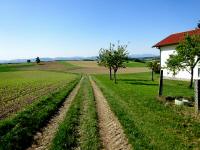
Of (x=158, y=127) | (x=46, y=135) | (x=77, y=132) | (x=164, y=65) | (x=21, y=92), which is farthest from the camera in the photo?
(x=164, y=65)

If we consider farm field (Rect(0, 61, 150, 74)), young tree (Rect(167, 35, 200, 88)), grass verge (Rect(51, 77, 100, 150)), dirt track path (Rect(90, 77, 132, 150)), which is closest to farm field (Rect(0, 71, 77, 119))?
grass verge (Rect(51, 77, 100, 150))

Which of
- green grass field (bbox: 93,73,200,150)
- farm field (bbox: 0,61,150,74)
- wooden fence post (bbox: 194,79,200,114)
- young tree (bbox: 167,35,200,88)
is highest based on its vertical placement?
young tree (bbox: 167,35,200,88)

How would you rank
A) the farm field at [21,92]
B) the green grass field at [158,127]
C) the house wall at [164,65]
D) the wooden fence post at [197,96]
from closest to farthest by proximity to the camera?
the green grass field at [158,127]
the wooden fence post at [197,96]
the farm field at [21,92]
the house wall at [164,65]

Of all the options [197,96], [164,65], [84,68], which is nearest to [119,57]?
[164,65]

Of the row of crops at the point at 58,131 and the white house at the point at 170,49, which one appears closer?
the row of crops at the point at 58,131

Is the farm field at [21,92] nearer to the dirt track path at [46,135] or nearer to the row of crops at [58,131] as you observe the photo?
the row of crops at [58,131]

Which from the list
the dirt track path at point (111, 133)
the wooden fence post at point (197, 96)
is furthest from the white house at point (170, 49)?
the dirt track path at point (111, 133)

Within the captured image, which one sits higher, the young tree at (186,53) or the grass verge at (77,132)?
the young tree at (186,53)

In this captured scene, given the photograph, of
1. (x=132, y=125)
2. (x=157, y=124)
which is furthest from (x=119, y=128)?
(x=157, y=124)

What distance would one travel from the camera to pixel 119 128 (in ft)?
38.2

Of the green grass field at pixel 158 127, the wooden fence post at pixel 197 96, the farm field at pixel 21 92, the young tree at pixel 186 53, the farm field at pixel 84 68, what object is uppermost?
the young tree at pixel 186 53

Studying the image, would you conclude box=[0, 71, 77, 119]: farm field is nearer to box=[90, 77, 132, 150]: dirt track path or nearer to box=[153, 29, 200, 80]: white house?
box=[90, 77, 132, 150]: dirt track path

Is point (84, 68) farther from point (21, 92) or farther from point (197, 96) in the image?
A: point (197, 96)

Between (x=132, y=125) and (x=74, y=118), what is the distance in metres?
3.02
